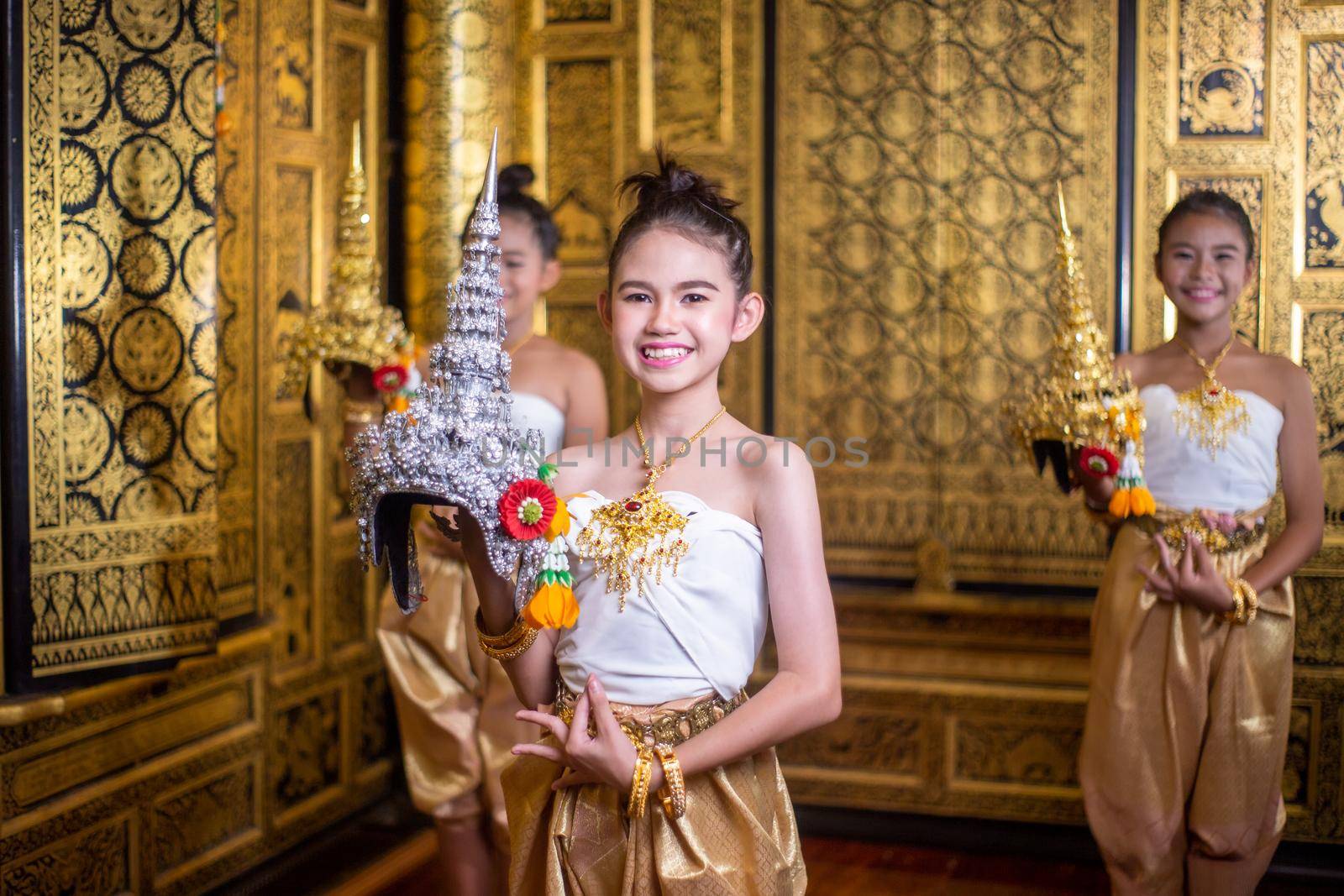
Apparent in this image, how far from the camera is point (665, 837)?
1.51 metres

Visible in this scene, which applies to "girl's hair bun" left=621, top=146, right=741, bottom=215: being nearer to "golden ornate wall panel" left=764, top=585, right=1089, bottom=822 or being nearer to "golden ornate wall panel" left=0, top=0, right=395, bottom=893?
"golden ornate wall panel" left=0, top=0, right=395, bottom=893

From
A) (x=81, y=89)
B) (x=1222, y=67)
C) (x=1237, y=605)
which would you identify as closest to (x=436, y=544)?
(x=81, y=89)

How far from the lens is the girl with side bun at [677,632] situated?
150 cm

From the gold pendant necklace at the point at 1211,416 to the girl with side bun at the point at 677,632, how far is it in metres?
1.54

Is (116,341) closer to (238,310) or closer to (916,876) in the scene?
(238,310)

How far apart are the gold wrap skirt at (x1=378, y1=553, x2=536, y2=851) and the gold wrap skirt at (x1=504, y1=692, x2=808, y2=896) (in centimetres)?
120

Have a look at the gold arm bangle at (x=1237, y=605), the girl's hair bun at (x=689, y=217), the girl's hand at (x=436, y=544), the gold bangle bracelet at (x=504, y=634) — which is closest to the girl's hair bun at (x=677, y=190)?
the girl's hair bun at (x=689, y=217)

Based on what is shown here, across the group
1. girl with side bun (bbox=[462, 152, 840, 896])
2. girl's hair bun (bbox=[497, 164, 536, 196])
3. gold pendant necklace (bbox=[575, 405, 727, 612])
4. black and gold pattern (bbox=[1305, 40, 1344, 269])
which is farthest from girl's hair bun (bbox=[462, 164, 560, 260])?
black and gold pattern (bbox=[1305, 40, 1344, 269])

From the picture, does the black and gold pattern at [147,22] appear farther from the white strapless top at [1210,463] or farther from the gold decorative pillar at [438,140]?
the white strapless top at [1210,463]

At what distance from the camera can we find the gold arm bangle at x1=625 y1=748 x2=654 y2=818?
1446 millimetres

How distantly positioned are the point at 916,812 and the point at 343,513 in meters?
2.01

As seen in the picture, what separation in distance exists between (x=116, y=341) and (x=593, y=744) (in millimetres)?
1640

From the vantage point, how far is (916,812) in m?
3.82

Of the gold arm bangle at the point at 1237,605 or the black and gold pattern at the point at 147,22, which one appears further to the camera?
the gold arm bangle at the point at 1237,605
